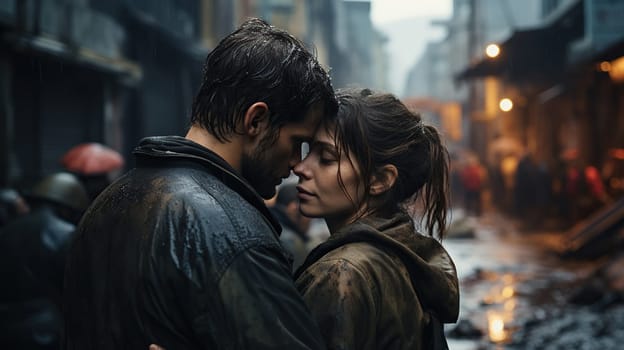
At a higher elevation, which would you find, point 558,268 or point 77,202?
point 77,202

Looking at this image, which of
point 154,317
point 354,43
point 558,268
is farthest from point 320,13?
point 154,317

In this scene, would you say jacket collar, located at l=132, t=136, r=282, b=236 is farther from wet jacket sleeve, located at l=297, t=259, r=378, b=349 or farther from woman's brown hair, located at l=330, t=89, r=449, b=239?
woman's brown hair, located at l=330, t=89, r=449, b=239

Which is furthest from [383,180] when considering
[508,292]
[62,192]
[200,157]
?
[508,292]

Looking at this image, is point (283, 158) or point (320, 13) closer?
point (283, 158)

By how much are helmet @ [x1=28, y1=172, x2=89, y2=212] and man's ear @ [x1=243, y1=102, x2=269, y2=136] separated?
Result: 324cm

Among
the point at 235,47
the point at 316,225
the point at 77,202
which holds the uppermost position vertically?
the point at 235,47

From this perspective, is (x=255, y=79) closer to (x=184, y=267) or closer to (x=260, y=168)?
(x=260, y=168)

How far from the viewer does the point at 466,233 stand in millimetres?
17828

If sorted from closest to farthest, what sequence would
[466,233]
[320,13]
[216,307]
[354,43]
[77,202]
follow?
[216,307]
[77,202]
[466,233]
[320,13]
[354,43]

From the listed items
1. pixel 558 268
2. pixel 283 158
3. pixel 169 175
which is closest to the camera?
pixel 169 175

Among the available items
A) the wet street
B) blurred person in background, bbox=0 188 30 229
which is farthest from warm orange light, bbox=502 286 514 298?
blurred person in background, bbox=0 188 30 229

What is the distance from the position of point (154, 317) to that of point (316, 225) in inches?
705

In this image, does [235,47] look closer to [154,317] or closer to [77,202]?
[154,317]

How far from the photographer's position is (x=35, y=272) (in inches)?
184
